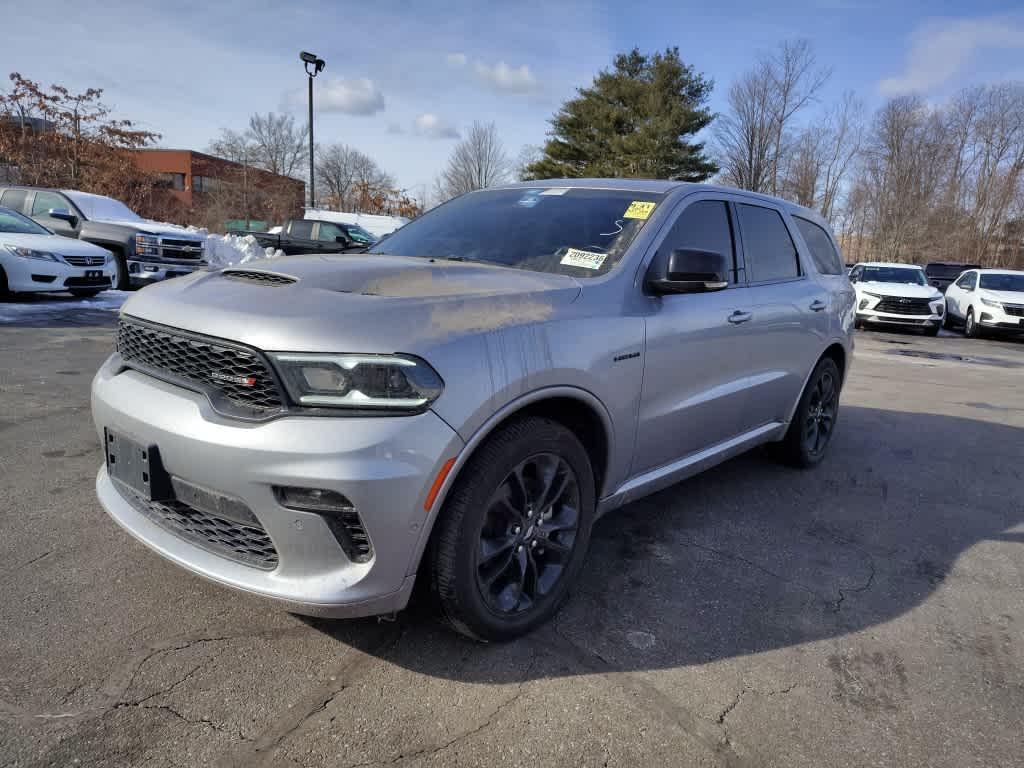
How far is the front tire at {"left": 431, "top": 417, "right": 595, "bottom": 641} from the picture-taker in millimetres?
2189

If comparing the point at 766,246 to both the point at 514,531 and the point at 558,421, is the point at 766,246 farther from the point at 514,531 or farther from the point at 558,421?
the point at 514,531

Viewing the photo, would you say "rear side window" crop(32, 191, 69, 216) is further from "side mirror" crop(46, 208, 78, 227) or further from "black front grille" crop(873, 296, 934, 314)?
"black front grille" crop(873, 296, 934, 314)

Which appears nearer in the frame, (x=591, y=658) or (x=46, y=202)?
(x=591, y=658)

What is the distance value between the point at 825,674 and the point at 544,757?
111 centimetres

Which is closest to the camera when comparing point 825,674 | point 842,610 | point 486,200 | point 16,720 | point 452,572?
point 16,720

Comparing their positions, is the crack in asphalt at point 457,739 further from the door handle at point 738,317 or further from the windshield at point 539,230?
the door handle at point 738,317

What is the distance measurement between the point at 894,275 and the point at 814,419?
528 inches

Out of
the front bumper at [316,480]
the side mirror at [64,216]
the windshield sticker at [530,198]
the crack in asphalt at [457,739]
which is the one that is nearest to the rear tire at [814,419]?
the windshield sticker at [530,198]

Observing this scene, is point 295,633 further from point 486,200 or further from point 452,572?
point 486,200

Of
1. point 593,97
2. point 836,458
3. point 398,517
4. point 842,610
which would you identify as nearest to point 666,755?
point 398,517

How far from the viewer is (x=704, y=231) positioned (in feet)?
11.3

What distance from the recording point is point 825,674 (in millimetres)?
2428

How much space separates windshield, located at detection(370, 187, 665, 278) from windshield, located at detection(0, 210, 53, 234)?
9.55 m

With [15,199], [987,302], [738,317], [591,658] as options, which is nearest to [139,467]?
[591,658]
